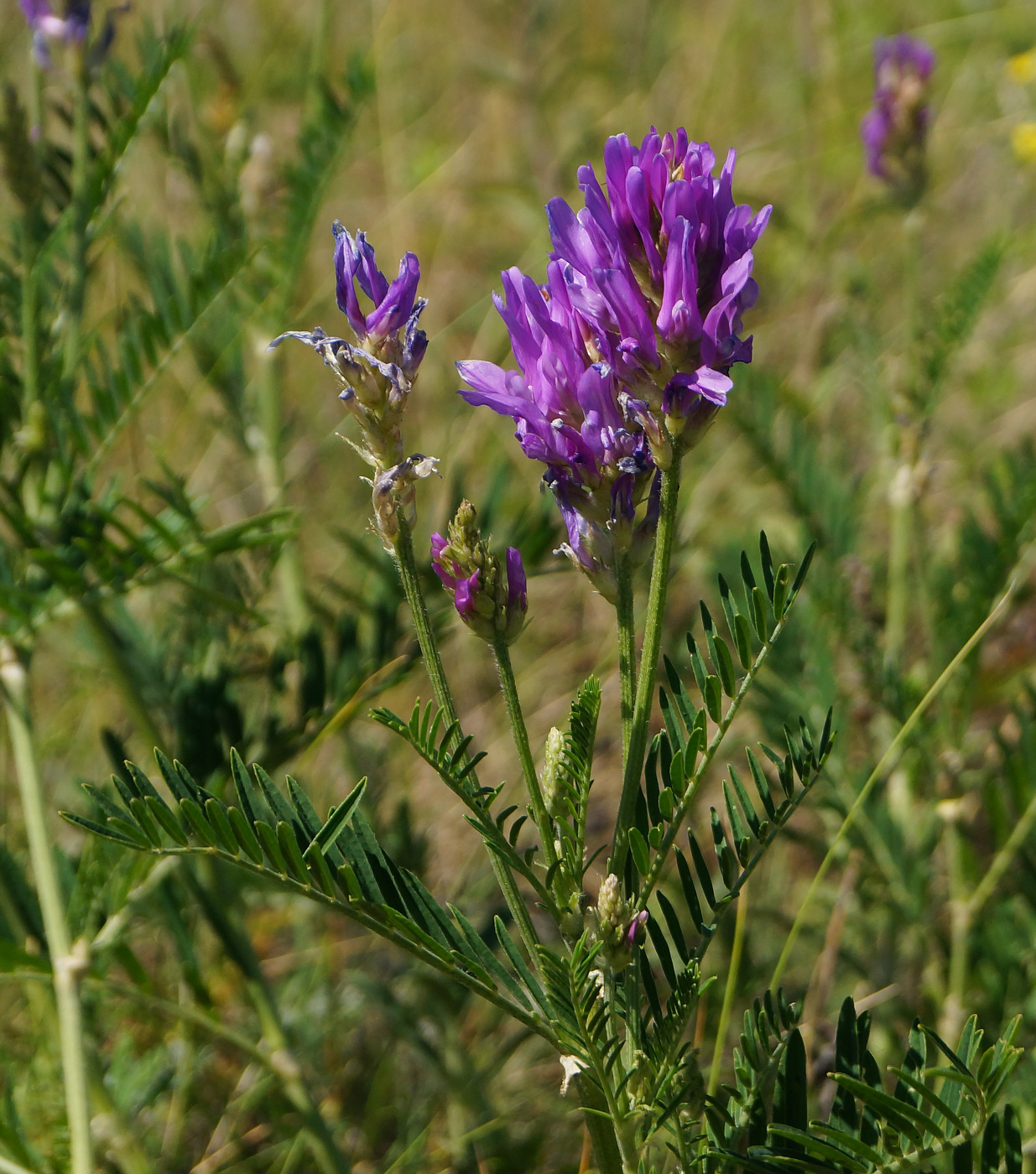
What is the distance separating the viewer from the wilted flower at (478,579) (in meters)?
0.82

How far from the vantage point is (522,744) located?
82 cm

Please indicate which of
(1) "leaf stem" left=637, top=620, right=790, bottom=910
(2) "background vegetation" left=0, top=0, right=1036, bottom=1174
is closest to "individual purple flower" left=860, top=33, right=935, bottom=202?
(2) "background vegetation" left=0, top=0, right=1036, bottom=1174

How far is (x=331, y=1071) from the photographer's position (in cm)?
206

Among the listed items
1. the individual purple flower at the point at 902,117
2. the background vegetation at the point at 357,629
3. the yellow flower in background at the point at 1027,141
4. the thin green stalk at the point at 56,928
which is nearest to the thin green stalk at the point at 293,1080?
the background vegetation at the point at 357,629

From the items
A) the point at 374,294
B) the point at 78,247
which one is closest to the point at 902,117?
the point at 78,247

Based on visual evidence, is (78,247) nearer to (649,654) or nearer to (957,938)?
(649,654)

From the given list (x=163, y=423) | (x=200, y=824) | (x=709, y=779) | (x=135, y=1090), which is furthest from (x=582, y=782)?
(x=163, y=423)

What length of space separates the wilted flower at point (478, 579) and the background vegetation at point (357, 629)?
0.56m

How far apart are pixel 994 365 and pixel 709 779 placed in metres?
1.65

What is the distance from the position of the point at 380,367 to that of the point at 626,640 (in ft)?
0.86

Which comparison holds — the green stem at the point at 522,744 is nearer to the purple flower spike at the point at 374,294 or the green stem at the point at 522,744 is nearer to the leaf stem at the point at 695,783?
the leaf stem at the point at 695,783

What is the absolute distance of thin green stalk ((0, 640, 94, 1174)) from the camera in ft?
4.08

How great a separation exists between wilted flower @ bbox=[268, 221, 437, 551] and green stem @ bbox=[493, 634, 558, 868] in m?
0.11

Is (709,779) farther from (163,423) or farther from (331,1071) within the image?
(163,423)
